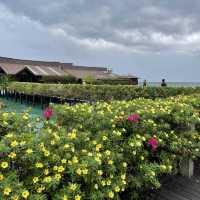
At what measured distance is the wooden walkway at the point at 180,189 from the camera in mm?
4059

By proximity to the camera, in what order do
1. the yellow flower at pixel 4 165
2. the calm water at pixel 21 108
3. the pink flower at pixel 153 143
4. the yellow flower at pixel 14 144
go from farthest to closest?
the calm water at pixel 21 108, the pink flower at pixel 153 143, the yellow flower at pixel 14 144, the yellow flower at pixel 4 165

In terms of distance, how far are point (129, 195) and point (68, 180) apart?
4.44 feet

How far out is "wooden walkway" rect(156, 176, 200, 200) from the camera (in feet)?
13.3

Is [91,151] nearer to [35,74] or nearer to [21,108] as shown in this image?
[21,108]

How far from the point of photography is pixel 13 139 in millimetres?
2770

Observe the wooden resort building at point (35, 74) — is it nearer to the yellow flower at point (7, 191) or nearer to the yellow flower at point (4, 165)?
the yellow flower at point (4, 165)

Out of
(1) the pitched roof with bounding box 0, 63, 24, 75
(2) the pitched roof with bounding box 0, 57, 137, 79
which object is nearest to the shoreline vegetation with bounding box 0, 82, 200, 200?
(2) the pitched roof with bounding box 0, 57, 137, 79

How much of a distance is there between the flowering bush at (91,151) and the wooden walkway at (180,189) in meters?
0.30

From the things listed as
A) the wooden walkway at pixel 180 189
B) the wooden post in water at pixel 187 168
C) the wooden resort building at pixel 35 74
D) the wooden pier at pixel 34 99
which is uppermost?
the wooden resort building at pixel 35 74

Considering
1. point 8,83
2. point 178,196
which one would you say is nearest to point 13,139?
point 178,196

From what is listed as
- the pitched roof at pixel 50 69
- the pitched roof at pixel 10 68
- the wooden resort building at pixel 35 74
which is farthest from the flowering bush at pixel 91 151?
the pitched roof at pixel 10 68

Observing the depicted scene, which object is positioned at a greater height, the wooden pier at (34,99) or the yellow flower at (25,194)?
the yellow flower at (25,194)

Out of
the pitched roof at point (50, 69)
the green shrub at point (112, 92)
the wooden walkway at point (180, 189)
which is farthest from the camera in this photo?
the pitched roof at point (50, 69)

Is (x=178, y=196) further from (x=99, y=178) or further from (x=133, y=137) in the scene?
(x=99, y=178)
